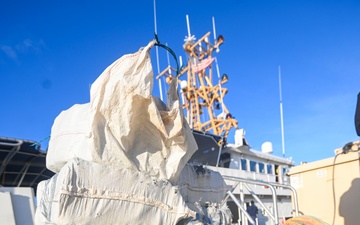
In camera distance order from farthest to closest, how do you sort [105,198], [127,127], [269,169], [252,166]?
[269,169], [252,166], [127,127], [105,198]

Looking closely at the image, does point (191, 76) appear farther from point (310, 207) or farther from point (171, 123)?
point (171, 123)

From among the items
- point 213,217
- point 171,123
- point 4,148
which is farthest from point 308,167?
point 4,148

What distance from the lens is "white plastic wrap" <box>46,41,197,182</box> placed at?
213cm

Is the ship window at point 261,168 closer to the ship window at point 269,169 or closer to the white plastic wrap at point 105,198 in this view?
the ship window at point 269,169

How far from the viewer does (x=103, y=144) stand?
7.01 ft

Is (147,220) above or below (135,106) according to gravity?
below

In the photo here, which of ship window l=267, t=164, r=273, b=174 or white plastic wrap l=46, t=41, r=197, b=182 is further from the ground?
white plastic wrap l=46, t=41, r=197, b=182

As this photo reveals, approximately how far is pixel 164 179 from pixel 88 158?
21.2 inches

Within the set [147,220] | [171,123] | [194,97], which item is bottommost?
[147,220]

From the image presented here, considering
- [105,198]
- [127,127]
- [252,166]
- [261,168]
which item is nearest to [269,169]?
[261,168]

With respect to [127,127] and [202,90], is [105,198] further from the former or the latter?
[202,90]

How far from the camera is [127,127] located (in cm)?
220

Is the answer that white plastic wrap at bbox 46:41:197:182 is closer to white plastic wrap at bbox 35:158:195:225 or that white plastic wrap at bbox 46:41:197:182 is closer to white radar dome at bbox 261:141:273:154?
white plastic wrap at bbox 35:158:195:225

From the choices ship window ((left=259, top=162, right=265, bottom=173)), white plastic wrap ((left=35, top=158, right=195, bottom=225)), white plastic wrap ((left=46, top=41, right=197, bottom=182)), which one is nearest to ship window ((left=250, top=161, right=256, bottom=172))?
ship window ((left=259, top=162, right=265, bottom=173))
